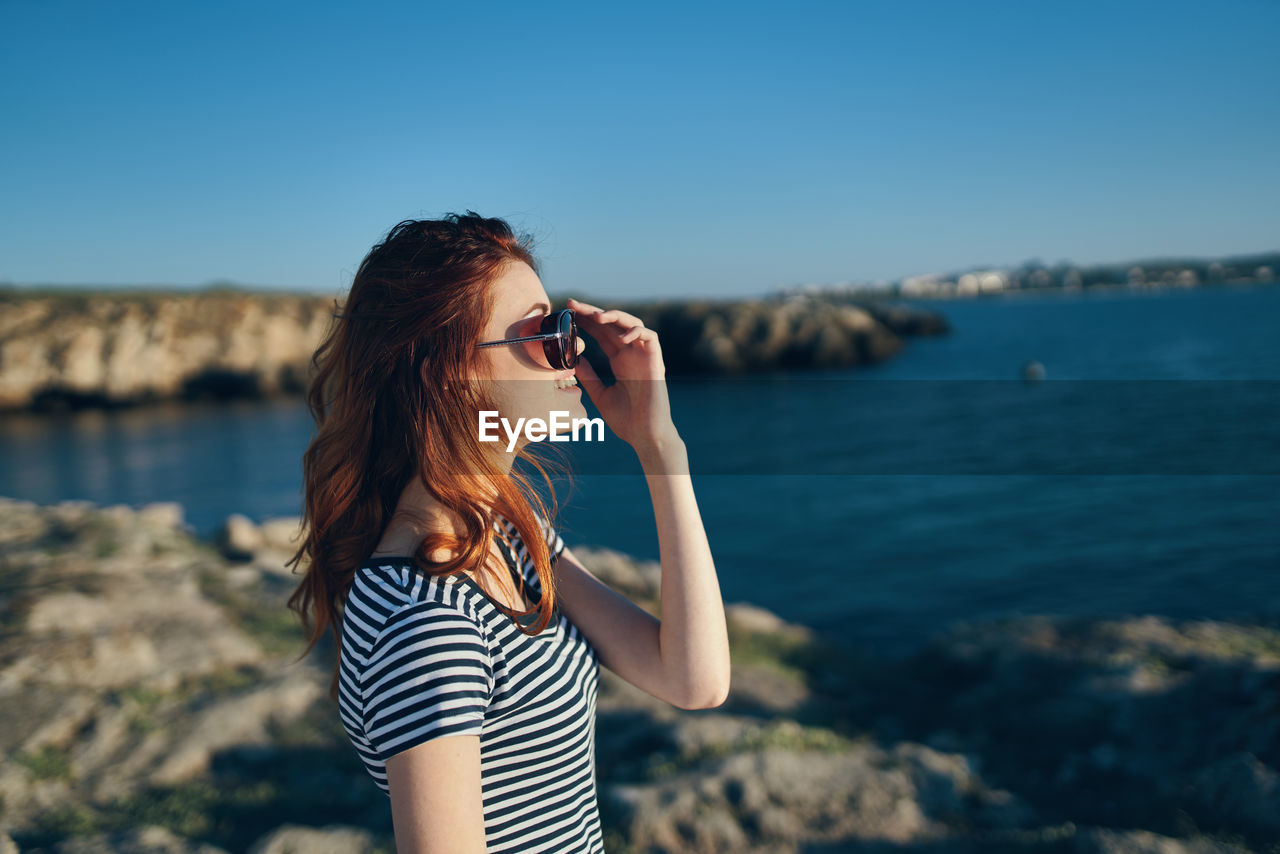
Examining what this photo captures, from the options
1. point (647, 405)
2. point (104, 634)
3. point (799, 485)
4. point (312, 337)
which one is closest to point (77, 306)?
point (312, 337)

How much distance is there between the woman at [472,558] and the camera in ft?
4.62

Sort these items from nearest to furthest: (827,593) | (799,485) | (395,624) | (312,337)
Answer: (395,624), (827,593), (799,485), (312,337)

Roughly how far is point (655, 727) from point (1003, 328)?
4365 inches

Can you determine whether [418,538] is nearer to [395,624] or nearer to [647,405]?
[395,624]

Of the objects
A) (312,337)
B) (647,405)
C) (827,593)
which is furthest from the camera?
(312,337)

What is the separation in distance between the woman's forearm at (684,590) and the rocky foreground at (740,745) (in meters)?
2.85

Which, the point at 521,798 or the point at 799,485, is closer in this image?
the point at 521,798

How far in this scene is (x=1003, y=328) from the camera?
104750 millimetres

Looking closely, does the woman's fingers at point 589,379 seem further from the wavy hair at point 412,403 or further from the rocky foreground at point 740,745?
the rocky foreground at point 740,745

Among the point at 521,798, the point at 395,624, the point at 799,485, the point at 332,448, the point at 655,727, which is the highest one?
the point at 332,448

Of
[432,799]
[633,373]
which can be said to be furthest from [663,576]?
[432,799]

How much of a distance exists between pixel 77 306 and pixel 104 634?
44.4m

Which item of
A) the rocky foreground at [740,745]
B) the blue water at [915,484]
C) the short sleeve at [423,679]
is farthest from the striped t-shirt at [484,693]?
the rocky foreground at [740,745]

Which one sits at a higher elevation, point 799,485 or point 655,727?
point 655,727
